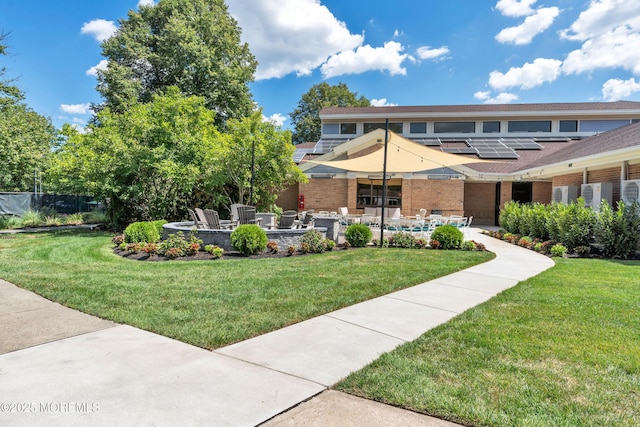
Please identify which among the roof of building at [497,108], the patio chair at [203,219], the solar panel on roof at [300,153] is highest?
the roof of building at [497,108]

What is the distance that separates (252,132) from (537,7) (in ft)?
40.1

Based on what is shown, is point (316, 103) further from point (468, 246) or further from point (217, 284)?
point (217, 284)

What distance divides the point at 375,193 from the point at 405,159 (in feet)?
24.9

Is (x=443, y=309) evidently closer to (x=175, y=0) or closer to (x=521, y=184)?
(x=521, y=184)

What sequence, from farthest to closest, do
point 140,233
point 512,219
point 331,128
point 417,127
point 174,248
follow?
1. point 331,128
2. point 417,127
3. point 512,219
4. point 140,233
5. point 174,248

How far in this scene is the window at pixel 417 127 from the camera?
2778 centimetres

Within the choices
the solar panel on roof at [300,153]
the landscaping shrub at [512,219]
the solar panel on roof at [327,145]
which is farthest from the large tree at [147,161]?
the landscaping shrub at [512,219]

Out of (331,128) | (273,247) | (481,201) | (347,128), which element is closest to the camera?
(273,247)

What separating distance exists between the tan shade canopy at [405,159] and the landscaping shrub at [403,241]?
295 cm

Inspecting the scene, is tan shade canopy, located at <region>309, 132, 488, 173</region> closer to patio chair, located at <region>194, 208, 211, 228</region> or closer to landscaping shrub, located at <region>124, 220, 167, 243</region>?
patio chair, located at <region>194, 208, 211, 228</region>

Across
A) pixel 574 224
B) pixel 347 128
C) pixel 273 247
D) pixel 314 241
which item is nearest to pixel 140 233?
pixel 273 247

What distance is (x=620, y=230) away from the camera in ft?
32.5

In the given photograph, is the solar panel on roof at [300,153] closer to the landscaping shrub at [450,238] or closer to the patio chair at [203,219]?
the patio chair at [203,219]

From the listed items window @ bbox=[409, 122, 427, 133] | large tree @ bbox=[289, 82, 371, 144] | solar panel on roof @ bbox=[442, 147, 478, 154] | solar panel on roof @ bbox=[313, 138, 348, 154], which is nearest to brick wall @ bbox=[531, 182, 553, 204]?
solar panel on roof @ bbox=[442, 147, 478, 154]
